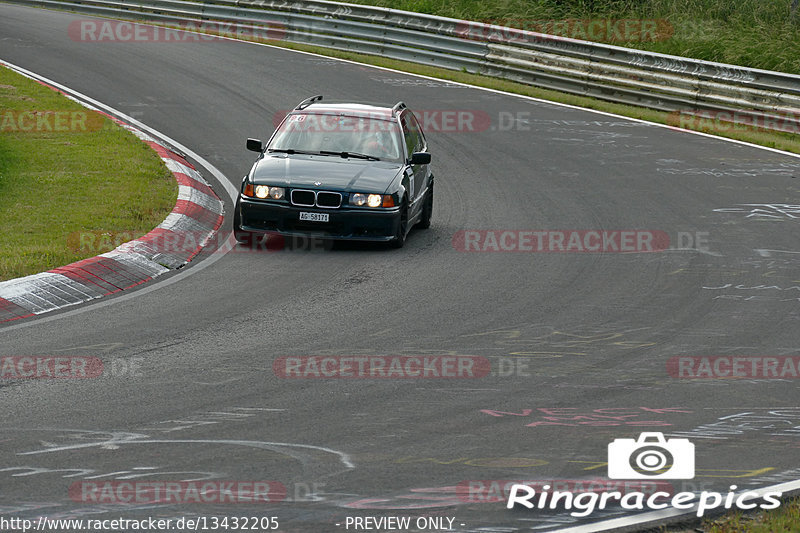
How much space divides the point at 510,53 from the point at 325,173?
13053mm

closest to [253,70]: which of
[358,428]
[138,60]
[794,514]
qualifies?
[138,60]

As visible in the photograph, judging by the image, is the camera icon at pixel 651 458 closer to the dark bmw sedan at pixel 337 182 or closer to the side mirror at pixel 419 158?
the dark bmw sedan at pixel 337 182

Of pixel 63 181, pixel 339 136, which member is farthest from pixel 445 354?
pixel 63 181

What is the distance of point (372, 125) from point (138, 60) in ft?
41.8

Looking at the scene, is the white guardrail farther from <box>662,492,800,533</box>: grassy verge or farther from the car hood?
<box>662,492,800,533</box>: grassy verge

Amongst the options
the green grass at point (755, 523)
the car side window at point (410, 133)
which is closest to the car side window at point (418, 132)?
the car side window at point (410, 133)

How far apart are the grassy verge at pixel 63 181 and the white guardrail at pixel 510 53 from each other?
377 inches

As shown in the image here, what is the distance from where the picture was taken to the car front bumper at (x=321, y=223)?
12820 millimetres

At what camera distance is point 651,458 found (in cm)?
666

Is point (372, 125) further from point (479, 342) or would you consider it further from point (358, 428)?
point (358, 428)

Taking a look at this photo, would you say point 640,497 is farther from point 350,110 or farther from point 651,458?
point 350,110

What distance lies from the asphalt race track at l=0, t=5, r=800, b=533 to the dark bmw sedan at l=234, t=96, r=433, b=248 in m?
0.34

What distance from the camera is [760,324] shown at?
10.0 meters

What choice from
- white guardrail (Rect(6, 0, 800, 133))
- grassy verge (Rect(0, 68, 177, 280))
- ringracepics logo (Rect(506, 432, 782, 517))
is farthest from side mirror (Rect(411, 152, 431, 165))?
white guardrail (Rect(6, 0, 800, 133))
